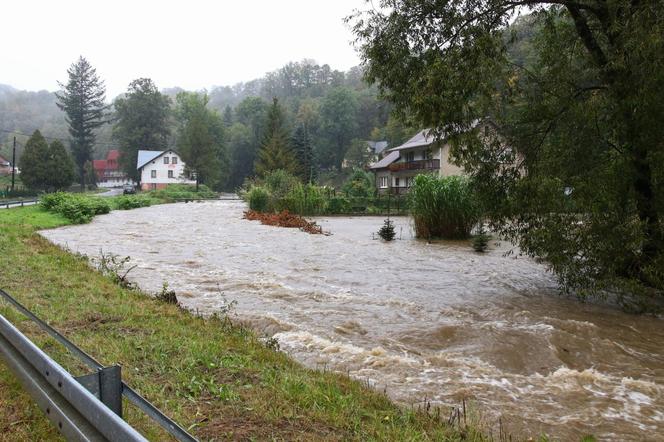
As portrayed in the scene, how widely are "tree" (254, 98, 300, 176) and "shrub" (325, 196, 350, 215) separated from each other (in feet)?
71.1

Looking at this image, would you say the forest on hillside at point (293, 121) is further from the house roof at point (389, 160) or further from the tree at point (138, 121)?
the house roof at point (389, 160)

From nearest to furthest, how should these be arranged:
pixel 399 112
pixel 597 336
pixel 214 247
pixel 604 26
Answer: pixel 597 336, pixel 604 26, pixel 399 112, pixel 214 247

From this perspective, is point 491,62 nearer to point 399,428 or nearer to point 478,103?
point 478,103

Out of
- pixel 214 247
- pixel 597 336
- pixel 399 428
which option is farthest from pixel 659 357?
pixel 214 247

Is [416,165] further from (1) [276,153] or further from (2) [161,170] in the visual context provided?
(2) [161,170]

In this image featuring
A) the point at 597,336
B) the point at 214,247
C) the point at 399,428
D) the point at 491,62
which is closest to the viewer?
the point at 399,428

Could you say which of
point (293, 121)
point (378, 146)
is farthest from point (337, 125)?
point (293, 121)

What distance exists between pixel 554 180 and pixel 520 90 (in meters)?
2.56

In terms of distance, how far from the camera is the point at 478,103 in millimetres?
8938

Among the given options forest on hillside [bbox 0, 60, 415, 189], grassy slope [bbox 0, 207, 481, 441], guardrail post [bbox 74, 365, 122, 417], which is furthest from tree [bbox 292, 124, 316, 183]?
guardrail post [bbox 74, 365, 122, 417]

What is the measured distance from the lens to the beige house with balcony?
54594 mm

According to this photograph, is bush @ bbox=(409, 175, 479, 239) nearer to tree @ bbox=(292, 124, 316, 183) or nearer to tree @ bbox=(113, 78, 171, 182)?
tree @ bbox=(292, 124, 316, 183)

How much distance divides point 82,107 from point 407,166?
2202 inches

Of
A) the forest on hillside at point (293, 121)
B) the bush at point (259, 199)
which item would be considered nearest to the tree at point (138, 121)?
the forest on hillside at point (293, 121)
